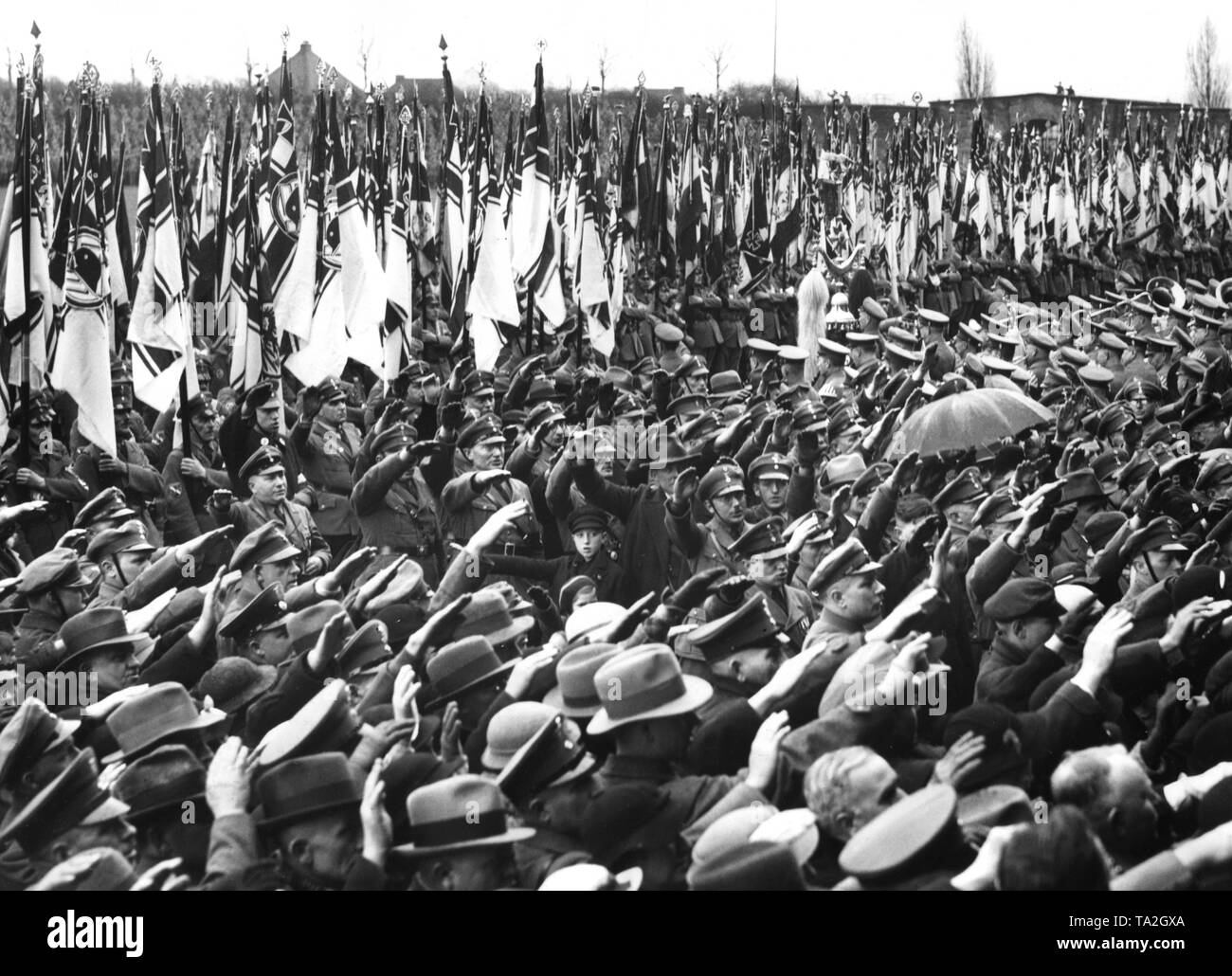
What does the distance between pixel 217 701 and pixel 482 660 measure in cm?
92

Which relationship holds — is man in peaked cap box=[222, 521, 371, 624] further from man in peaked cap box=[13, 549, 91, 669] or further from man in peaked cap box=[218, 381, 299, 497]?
man in peaked cap box=[218, 381, 299, 497]

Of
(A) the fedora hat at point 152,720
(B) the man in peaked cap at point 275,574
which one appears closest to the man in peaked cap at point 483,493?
(B) the man in peaked cap at point 275,574

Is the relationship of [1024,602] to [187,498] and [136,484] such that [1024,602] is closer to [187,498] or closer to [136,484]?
[187,498]

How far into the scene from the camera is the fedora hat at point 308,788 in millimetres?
5168

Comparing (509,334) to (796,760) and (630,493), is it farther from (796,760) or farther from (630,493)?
(796,760)

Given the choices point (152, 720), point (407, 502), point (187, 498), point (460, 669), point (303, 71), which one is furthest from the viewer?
point (303, 71)

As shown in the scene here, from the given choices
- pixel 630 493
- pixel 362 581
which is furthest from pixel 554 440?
pixel 362 581

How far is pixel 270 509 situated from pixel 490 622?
1737 mm

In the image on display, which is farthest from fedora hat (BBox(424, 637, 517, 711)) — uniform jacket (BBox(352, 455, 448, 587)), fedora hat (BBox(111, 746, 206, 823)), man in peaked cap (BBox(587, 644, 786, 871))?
uniform jacket (BBox(352, 455, 448, 587))

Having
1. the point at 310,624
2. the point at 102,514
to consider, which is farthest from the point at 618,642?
the point at 102,514

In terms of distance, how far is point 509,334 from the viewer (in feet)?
35.6

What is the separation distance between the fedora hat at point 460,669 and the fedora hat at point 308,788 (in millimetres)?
557

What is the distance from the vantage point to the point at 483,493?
7559mm

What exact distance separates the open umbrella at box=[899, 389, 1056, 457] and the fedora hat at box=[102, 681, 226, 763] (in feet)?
11.1
